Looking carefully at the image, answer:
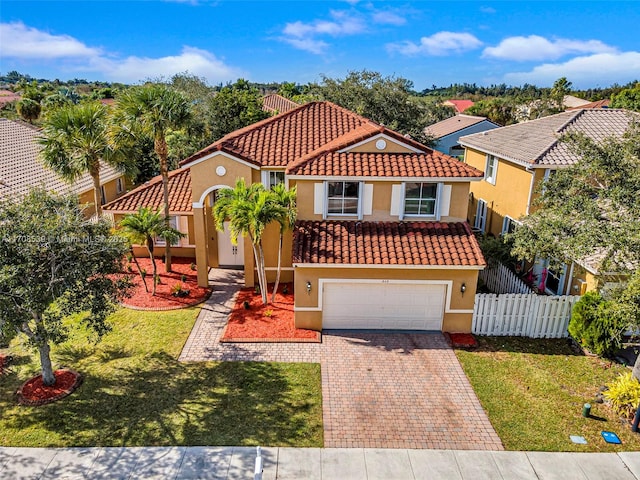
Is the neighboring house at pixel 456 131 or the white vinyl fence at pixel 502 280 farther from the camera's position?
the neighboring house at pixel 456 131

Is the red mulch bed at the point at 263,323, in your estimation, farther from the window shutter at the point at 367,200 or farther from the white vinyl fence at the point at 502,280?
the white vinyl fence at the point at 502,280

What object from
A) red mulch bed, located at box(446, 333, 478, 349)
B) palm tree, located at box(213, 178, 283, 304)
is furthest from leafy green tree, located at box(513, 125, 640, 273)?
palm tree, located at box(213, 178, 283, 304)

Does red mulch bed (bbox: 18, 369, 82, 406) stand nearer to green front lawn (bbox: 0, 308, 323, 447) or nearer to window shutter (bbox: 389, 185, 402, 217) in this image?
green front lawn (bbox: 0, 308, 323, 447)

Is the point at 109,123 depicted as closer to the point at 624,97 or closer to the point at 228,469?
the point at 228,469

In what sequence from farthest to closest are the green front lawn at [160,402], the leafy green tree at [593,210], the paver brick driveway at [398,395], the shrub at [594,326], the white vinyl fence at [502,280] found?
the white vinyl fence at [502,280] < the shrub at [594,326] < the leafy green tree at [593,210] < the paver brick driveway at [398,395] < the green front lawn at [160,402]

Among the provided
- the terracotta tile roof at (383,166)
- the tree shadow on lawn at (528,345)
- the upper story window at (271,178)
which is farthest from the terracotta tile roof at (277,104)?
the tree shadow on lawn at (528,345)

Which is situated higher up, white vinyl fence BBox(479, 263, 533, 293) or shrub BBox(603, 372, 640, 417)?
white vinyl fence BBox(479, 263, 533, 293)

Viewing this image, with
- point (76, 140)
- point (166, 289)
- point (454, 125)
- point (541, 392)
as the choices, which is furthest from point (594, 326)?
point (454, 125)
